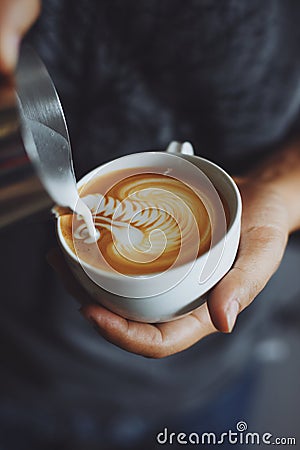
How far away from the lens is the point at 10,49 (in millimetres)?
303

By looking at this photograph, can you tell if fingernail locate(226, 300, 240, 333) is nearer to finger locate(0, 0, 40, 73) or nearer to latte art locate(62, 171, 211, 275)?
latte art locate(62, 171, 211, 275)

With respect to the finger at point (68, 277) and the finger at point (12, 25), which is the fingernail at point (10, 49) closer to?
the finger at point (12, 25)

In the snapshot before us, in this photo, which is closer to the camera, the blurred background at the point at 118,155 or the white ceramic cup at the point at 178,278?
the white ceramic cup at the point at 178,278

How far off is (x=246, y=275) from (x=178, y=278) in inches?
2.0

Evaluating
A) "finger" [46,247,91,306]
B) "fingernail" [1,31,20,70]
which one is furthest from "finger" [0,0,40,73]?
"finger" [46,247,91,306]

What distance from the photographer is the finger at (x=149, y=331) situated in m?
0.33

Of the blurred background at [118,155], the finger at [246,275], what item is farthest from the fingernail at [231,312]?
the blurred background at [118,155]

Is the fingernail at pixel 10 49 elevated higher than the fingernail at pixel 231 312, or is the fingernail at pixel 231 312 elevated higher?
the fingernail at pixel 10 49

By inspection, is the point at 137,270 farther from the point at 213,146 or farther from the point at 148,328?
the point at 213,146

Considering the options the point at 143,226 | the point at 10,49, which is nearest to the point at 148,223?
the point at 143,226

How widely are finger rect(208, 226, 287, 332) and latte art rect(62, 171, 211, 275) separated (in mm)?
25

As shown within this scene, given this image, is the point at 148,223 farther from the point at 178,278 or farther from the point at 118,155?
the point at 118,155

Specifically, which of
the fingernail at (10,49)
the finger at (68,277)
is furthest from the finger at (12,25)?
the finger at (68,277)

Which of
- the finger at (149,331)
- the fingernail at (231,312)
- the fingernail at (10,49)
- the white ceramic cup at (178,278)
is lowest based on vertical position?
the finger at (149,331)
